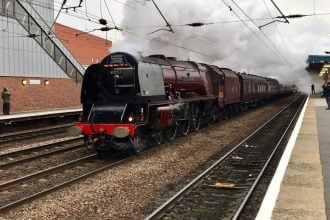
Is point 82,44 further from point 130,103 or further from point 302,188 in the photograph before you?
point 302,188

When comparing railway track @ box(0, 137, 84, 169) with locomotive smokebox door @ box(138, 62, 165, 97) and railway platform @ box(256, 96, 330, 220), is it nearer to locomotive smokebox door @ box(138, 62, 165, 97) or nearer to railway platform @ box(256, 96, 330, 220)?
locomotive smokebox door @ box(138, 62, 165, 97)

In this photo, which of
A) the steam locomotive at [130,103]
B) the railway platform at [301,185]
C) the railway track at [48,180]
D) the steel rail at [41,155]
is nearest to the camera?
the railway platform at [301,185]

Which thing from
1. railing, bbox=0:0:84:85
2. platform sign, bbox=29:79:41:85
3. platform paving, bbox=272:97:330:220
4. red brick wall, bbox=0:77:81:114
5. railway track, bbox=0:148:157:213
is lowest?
railway track, bbox=0:148:157:213

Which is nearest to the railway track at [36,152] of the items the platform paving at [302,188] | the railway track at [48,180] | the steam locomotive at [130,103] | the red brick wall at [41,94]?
the steam locomotive at [130,103]

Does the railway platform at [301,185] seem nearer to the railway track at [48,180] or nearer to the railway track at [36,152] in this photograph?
the railway track at [48,180]

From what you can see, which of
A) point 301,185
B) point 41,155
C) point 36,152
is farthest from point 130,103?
point 301,185

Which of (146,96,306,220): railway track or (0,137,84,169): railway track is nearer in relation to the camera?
(146,96,306,220): railway track

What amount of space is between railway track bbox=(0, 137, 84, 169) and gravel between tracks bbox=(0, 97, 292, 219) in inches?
99.1

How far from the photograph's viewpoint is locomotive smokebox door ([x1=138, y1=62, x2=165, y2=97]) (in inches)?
445

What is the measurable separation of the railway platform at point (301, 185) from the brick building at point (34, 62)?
52.0ft

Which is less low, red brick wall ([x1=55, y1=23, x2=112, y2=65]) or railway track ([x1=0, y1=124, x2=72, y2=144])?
red brick wall ([x1=55, y1=23, x2=112, y2=65])

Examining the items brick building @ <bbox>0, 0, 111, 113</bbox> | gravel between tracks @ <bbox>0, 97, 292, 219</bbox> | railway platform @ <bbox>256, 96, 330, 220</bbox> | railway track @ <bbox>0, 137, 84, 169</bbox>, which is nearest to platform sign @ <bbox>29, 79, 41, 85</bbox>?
brick building @ <bbox>0, 0, 111, 113</bbox>

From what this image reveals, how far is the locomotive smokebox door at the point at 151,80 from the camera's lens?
37.1ft

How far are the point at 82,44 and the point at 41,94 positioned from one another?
2478 centimetres
